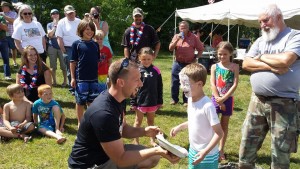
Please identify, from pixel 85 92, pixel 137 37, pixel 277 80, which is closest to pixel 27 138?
pixel 85 92

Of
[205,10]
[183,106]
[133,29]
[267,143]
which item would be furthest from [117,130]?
[205,10]

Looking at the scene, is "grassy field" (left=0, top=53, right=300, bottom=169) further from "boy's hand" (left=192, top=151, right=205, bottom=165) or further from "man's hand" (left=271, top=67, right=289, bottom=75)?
"man's hand" (left=271, top=67, right=289, bottom=75)

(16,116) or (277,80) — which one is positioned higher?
(277,80)

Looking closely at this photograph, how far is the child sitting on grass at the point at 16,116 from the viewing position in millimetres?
5168

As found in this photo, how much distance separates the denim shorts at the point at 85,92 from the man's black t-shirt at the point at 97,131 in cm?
233

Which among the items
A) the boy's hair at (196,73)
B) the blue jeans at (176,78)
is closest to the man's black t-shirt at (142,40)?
the blue jeans at (176,78)

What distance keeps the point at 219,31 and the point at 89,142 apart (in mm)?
23211

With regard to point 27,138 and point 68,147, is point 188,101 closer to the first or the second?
point 68,147

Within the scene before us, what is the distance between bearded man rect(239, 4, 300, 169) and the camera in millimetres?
3314

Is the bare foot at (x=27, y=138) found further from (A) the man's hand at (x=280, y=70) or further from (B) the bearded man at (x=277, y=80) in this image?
(A) the man's hand at (x=280, y=70)

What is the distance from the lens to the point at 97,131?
2.67 metres

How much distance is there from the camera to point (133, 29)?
6.38 m

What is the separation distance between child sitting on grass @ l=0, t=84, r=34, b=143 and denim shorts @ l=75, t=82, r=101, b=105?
0.82 m

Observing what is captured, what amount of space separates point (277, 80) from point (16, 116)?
150 inches
